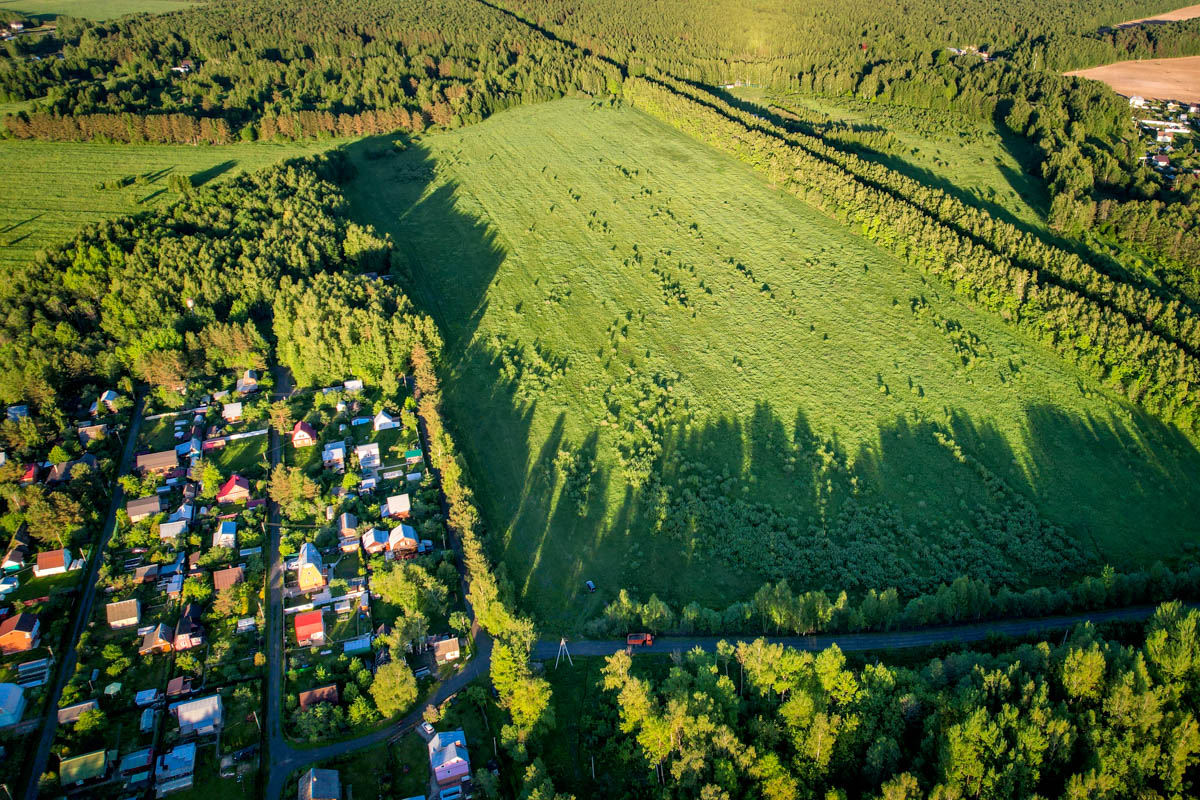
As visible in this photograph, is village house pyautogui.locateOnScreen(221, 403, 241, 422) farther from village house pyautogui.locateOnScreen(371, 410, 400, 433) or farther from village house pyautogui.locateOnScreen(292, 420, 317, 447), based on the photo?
village house pyautogui.locateOnScreen(371, 410, 400, 433)

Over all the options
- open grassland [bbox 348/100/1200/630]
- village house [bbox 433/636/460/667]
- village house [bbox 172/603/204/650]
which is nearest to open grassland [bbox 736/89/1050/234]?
open grassland [bbox 348/100/1200/630]

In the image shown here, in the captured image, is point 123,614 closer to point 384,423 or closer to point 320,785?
point 320,785

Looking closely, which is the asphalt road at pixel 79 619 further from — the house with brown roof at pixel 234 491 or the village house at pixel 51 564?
the house with brown roof at pixel 234 491

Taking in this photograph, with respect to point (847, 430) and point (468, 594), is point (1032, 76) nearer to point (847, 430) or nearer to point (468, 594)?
point (847, 430)

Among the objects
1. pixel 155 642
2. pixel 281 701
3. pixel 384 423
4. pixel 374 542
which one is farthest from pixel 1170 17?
pixel 155 642

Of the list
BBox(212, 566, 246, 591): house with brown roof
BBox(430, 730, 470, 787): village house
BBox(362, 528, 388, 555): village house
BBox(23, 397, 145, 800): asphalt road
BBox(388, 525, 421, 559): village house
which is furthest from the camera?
BBox(362, 528, 388, 555): village house

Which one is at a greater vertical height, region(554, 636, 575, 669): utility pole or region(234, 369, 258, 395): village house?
region(234, 369, 258, 395): village house
